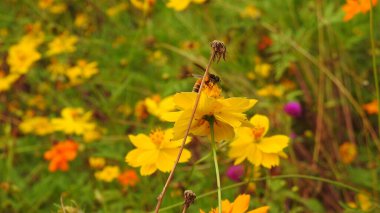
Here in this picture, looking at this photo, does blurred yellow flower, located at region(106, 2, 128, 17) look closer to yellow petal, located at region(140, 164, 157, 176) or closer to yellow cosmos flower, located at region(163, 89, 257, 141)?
yellow petal, located at region(140, 164, 157, 176)

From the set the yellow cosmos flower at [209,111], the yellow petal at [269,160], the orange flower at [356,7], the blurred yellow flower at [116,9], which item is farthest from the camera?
the blurred yellow flower at [116,9]

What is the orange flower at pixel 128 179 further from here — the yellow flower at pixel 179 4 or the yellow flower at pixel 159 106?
the yellow flower at pixel 179 4

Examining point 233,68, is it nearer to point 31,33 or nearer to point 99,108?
point 99,108

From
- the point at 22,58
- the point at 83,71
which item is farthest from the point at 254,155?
the point at 22,58

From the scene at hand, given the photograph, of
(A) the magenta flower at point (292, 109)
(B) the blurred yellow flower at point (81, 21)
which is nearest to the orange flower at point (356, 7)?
(A) the magenta flower at point (292, 109)

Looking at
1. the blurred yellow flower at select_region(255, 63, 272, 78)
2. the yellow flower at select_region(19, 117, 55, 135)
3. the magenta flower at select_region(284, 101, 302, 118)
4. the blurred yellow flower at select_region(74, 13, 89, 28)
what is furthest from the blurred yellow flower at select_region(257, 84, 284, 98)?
the blurred yellow flower at select_region(74, 13, 89, 28)

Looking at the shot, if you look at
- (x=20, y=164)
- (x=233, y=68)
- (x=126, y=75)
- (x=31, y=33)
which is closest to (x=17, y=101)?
(x=31, y=33)
